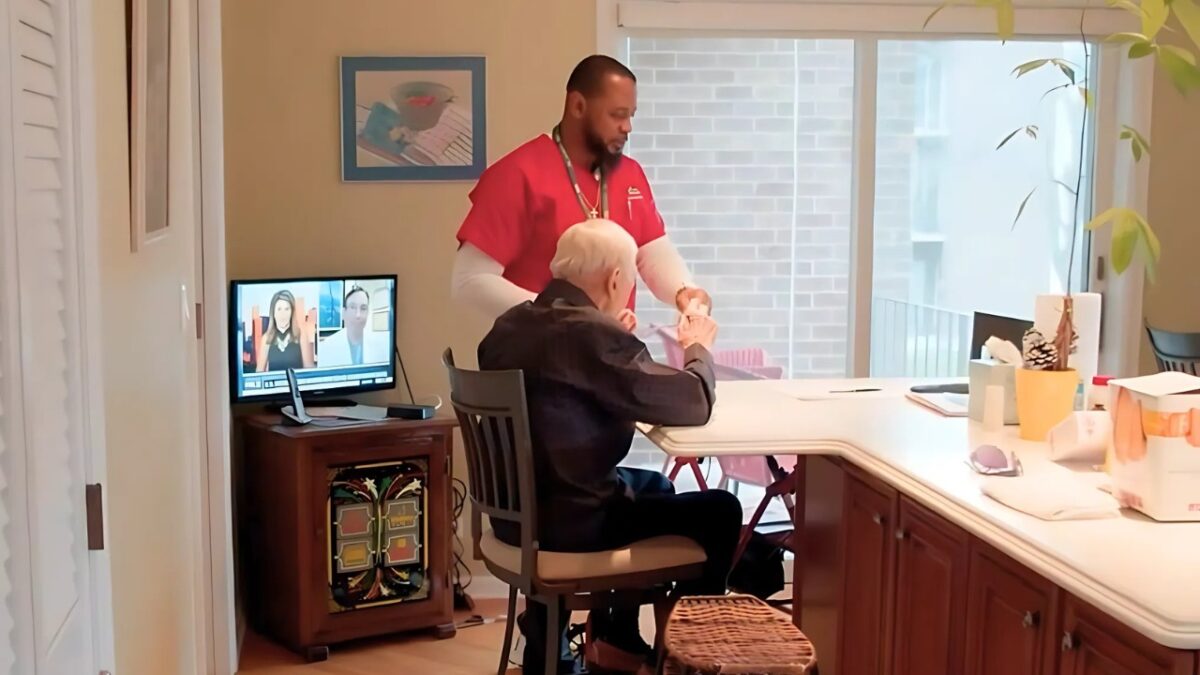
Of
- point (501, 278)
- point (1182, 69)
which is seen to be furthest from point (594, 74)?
point (1182, 69)

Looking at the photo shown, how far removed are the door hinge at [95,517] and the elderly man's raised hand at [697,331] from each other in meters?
1.43

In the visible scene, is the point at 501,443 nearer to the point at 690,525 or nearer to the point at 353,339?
the point at 690,525

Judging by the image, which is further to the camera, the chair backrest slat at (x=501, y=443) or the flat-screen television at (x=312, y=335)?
the flat-screen television at (x=312, y=335)

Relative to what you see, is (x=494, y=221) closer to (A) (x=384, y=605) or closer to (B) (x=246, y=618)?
(A) (x=384, y=605)

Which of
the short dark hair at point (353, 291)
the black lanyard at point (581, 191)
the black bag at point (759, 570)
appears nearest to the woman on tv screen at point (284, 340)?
the short dark hair at point (353, 291)

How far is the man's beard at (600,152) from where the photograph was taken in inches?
124

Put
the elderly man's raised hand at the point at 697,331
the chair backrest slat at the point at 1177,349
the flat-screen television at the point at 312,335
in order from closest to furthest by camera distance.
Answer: the elderly man's raised hand at the point at 697,331 → the flat-screen television at the point at 312,335 → the chair backrest slat at the point at 1177,349

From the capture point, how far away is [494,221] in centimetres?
318

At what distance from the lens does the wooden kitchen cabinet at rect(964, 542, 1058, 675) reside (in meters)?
1.75

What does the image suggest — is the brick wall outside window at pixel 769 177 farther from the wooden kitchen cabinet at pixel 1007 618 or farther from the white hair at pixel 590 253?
the wooden kitchen cabinet at pixel 1007 618

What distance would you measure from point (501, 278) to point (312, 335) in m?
1.06

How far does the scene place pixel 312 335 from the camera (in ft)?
13.0

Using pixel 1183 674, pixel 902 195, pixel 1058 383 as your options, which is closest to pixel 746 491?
pixel 902 195

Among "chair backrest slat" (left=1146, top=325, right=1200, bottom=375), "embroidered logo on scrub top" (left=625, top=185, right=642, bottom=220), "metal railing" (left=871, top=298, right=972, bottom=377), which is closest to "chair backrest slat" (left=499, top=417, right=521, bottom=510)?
"embroidered logo on scrub top" (left=625, top=185, right=642, bottom=220)
